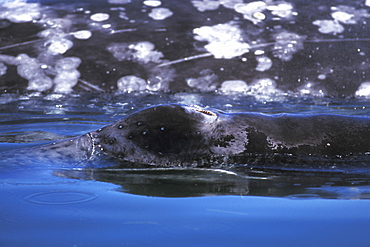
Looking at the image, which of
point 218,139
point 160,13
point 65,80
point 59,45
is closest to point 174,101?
point 65,80

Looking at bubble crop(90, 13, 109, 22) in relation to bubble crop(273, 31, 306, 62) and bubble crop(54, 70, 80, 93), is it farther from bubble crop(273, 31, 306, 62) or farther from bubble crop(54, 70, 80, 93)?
bubble crop(273, 31, 306, 62)

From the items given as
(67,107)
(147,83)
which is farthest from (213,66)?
(67,107)

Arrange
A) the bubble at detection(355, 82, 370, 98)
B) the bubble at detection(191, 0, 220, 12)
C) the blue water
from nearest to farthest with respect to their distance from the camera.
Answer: the blue water → the bubble at detection(355, 82, 370, 98) → the bubble at detection(191, 0, 220, 12)

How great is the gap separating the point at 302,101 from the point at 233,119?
103 inches

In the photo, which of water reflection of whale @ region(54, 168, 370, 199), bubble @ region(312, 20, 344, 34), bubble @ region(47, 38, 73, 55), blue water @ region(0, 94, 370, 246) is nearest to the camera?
blue water @ region(0, 94, 370, 246)

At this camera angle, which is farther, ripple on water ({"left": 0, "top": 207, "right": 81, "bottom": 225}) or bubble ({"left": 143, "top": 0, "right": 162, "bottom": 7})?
bubble ({"left": 143, "top": 0, "right": 162, "bottom": 7})

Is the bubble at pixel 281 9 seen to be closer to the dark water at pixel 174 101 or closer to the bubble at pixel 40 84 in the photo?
the dark water at pixel 174 101

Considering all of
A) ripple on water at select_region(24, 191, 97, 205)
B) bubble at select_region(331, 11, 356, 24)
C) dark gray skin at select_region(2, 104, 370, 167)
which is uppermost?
ripple on water at select_region(24, 191, 97, 205)

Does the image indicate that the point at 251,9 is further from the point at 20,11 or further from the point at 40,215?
the point at 40,215

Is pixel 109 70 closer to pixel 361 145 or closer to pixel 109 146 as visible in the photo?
pixel 109 146

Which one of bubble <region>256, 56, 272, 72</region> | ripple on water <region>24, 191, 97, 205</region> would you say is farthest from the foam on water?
ripple on water <region>24, 191, 97, 205</region>

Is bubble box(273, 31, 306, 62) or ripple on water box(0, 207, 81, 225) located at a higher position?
ripple on water box(0, 207, 81, 225)

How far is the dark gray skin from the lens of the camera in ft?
7.11

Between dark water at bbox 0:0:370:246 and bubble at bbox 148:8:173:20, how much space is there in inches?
2.4
